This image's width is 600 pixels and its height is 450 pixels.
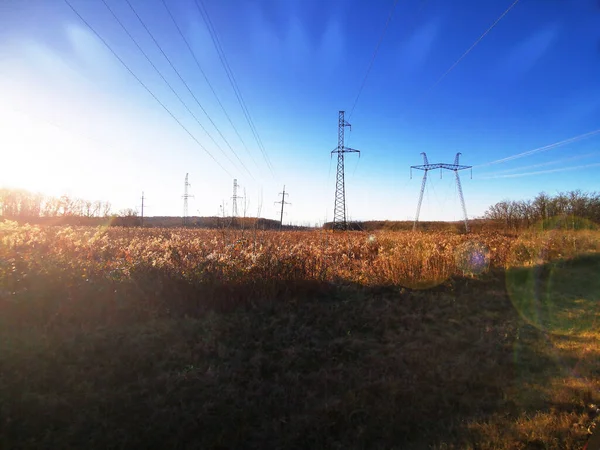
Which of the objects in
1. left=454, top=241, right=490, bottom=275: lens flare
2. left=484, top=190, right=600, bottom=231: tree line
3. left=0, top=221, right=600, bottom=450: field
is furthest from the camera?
left=484, top=190, right=600, bottom=231: tree line

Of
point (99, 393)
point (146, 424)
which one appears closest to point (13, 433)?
point (99, 393)

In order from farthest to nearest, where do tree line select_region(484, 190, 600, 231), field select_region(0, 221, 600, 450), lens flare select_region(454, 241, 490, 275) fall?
tree line select_region(484, 190, 600, 231) < lens flare select_region(454, 241, 490, 275) < field select_region(0, 221, 600, 450)

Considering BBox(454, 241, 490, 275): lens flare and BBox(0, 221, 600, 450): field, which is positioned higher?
BBox(454, 241, 490, 275): lens flare

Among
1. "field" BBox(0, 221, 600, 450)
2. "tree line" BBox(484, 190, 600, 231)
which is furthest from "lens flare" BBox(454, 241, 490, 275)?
"tree line" BBox(484, 190, 600, 231)

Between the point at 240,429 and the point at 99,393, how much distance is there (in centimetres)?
196

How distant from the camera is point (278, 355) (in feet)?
18.0

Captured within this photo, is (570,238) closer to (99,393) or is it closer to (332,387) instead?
(332,387)

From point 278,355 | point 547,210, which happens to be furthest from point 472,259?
point 547,210

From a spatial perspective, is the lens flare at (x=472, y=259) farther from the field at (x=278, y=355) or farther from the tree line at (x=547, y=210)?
the tree line at (x=547, y=210)

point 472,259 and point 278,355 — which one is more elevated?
point 472,259

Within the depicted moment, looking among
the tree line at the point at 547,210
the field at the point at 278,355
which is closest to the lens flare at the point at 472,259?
the field at the point at 278,355

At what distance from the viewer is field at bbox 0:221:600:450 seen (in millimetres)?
4023

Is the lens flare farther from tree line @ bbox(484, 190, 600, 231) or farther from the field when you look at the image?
tree line @ bbox(484, 190, 600, 231)

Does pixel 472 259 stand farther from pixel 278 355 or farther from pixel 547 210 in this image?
pixel 547 210
